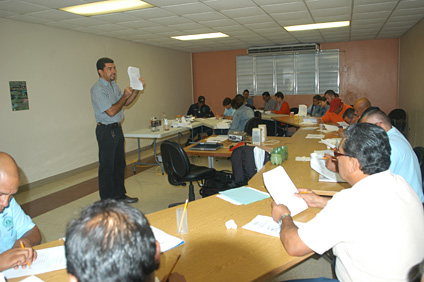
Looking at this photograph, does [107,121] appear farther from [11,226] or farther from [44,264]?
[44,264]

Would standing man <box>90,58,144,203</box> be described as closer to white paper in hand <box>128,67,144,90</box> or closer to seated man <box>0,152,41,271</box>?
white paper in hand <box>128,67,144,90</box>

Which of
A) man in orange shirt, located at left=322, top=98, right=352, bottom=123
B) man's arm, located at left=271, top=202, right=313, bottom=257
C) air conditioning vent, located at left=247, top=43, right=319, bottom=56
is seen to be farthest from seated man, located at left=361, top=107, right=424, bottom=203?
air conditioning vent, located at left=247, top=43, right=319, bottom=56

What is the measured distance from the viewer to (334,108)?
6363 millimetres

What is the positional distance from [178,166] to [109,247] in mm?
3027

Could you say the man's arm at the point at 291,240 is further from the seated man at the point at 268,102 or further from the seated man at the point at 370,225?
the seated man at the point at 268,102

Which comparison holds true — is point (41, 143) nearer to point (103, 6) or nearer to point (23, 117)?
point (23, 117)

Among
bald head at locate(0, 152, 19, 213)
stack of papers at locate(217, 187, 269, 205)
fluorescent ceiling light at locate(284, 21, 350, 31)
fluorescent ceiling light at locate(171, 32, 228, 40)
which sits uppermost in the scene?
fluorescent ceiling light at locate(171, 32, 228, 40)

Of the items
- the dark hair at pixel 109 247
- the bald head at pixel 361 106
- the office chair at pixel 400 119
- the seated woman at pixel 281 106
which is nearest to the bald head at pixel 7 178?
the dark hair at pixel 109 247

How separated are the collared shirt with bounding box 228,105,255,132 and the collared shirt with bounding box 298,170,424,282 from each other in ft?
13.7

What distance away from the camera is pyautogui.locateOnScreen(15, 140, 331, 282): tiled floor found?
2.92m

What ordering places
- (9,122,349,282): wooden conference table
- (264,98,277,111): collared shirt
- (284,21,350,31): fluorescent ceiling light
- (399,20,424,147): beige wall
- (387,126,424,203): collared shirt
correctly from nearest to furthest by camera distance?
(9,122,349,282): wooden conference table
(387,126,424,203): collared shirt
(399,20,424,147): beige wall
(284,21,350,31): fluorescent ceiling light
(264,98,277,111): collared shirt

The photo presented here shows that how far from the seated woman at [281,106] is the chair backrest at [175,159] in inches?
→ 223

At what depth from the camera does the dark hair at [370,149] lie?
4.91ft

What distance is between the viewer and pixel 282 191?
81.9 inches
